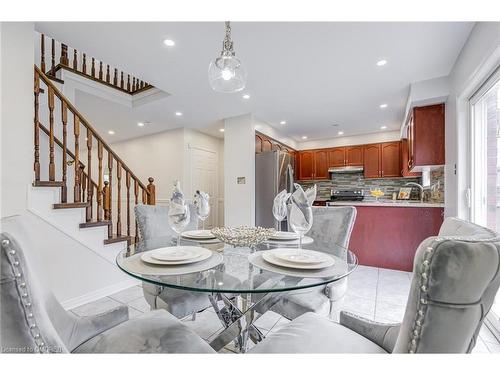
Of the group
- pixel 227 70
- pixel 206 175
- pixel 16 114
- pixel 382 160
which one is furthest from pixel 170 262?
pixel 382 160

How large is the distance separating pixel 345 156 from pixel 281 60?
3780 mm

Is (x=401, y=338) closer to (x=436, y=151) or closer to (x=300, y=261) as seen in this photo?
(x=300, y=261)

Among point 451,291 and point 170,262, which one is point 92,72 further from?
point 451,291

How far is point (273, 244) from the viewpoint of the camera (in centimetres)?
156

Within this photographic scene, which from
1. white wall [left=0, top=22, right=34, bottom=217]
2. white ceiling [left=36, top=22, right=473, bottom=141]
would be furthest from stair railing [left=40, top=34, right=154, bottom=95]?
white wall [left=0, top=22, right=34, bottom=217]

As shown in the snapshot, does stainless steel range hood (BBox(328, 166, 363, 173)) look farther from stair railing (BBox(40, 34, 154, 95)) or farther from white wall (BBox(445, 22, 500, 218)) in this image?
stair railing (BBox(40, 34, 154, 95))

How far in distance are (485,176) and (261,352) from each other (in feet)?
8.60

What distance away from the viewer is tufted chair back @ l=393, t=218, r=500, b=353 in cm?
50

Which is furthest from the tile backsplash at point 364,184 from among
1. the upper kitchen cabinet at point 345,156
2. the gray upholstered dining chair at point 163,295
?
the gray upholstered dining chair at point 163,295

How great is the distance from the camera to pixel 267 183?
425 cm

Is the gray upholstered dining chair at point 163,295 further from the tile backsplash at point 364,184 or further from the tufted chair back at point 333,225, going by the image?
the tile backsplash at point 364,184

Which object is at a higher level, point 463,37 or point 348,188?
point 463,37
